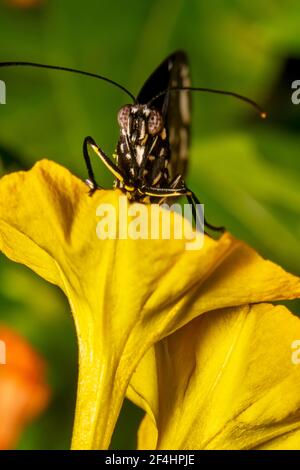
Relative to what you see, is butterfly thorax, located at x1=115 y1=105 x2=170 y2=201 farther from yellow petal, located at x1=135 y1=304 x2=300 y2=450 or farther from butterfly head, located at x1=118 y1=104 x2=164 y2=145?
yellow petal, located at x1=135 y1=304 x2=300 y2=450

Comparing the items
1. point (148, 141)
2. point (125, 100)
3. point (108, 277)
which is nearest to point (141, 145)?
point (148, 141)

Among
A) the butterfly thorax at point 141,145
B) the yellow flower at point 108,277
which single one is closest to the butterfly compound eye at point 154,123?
the butterfly thorax at point 141,145

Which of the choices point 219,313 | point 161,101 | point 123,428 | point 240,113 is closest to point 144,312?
point 219,313

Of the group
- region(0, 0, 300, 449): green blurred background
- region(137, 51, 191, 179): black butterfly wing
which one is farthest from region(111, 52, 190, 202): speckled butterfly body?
region(0, 0, 300, 449): green blurred background

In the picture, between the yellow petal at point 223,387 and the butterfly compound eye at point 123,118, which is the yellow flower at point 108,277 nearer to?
the yellow petal at point 223,387

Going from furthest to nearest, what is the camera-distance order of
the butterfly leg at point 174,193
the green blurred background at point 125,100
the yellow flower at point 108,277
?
the green blurred background at point 125,100, the butterfly leg at point 174,193, the yellow flower at point 108,277

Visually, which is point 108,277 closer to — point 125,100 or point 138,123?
point 138,123
